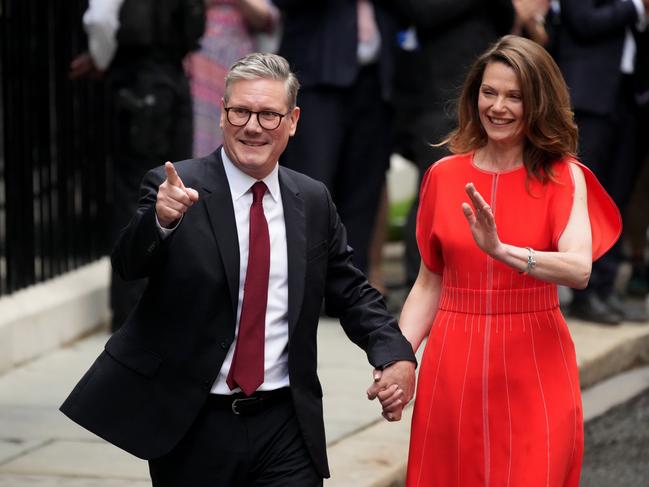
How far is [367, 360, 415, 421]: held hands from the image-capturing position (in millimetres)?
4496

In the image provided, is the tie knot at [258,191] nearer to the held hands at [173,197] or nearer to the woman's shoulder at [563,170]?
the held hands at [173,197]

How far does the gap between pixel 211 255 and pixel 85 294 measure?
4248 mm

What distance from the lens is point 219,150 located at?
4.49 meters

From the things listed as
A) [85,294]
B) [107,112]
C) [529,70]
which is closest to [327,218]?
[529,70]

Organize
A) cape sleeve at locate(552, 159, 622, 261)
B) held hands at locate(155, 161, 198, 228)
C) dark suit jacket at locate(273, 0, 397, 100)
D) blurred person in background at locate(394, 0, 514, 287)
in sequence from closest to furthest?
held hands at locate(155, 161, 198, 228) → cape sleeve at locate(552, 159, 622, 261) → blurred person in background at locate(394, 0, 514, 287) → dark suit jacket at locate(273, 0, 397, 100)

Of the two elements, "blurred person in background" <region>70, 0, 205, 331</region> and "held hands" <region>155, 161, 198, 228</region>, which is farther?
"blurred person in background" <region>70, 0, 205, 331</region>

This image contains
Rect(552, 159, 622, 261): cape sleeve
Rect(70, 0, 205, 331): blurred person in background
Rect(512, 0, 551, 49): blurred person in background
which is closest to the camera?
Rect(552, 159, 622, 261): cape sleeve

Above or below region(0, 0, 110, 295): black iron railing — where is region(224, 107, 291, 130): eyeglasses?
above

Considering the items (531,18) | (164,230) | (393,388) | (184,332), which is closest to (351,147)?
(531,18)

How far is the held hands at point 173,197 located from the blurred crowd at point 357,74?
3.80m

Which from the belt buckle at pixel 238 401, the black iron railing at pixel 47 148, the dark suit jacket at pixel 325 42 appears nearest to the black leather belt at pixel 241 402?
the belt buckle at pixel 238 401

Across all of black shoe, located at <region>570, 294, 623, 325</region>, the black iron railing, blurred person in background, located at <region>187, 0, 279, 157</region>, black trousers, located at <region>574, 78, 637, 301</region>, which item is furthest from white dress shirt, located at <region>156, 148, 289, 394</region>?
black shoe, located at <region>570, 294, 623, 325</region>

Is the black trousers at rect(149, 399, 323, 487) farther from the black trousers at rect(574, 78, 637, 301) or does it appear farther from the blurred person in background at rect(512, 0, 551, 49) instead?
the black trousers at rect(574, 78, 637, 301)

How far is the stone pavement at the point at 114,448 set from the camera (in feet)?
19.1
